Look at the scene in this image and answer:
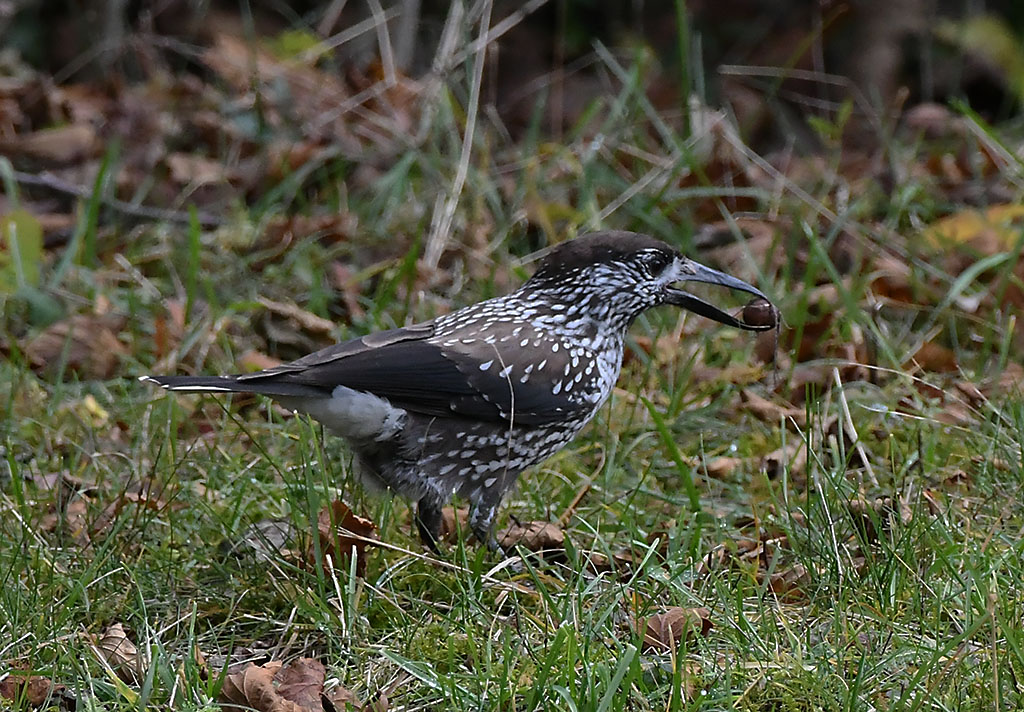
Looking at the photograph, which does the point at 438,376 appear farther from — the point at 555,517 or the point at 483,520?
the point at 555,517

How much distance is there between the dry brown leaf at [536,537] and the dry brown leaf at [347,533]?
1.45 ft

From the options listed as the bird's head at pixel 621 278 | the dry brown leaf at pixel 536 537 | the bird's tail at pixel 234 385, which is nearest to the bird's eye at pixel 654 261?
the bird's head at pixel 621 278

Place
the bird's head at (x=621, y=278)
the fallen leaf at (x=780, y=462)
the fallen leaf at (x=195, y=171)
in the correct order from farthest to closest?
1. the fallen leaf at (x=195, y=171)
2. the bird's head at (x=621, y=278)
3. the fallen leaf at (x=780, y=462)

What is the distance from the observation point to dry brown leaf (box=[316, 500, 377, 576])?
3662 millimetres

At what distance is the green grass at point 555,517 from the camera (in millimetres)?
3111

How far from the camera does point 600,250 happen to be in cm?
453

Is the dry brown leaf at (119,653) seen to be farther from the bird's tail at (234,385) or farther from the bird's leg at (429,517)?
the bird's leg at (429,517)

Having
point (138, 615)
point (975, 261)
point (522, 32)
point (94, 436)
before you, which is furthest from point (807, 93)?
point (138, 615)

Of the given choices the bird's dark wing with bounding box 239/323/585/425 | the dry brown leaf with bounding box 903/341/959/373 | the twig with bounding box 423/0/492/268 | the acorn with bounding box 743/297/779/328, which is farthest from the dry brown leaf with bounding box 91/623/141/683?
the dry brown leaf with bounding box 903/341/959/373

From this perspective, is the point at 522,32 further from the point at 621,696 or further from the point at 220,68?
the point at 621,696

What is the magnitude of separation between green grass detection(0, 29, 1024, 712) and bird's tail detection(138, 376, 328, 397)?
0.19 m

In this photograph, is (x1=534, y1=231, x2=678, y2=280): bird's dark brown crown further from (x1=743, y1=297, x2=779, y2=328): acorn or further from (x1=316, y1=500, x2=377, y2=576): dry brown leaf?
(x1=316, y1=500, x2=377, y2=576): dry brown leaf

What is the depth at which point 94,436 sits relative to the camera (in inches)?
185

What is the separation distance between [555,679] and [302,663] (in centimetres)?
63
